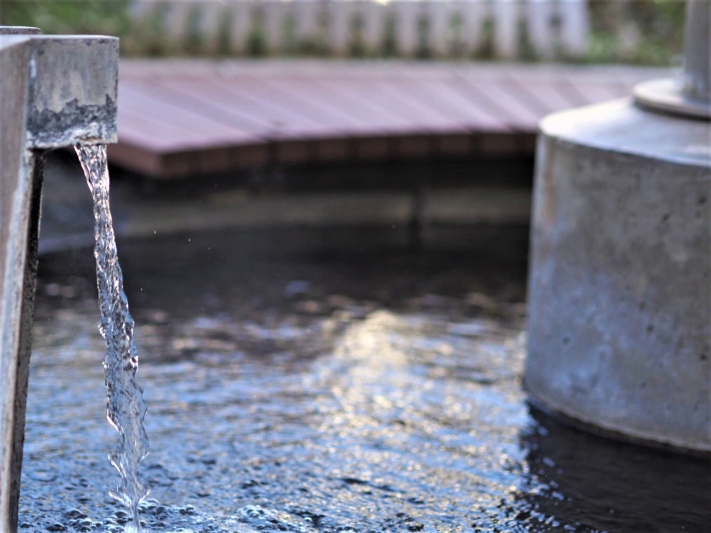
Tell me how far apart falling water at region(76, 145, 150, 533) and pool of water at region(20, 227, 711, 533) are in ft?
0.25

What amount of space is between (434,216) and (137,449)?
378cm

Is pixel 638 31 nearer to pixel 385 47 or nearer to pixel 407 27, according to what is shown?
pixel 407 27

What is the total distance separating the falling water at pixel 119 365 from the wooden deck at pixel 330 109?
213 cm

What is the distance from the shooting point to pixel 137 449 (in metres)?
3.03

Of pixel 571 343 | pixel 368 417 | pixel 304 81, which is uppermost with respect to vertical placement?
pixel 304 81

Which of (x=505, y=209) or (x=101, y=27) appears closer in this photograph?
(x=505, y=209)

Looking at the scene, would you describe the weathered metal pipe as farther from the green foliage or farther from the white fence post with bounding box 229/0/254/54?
the green foliage

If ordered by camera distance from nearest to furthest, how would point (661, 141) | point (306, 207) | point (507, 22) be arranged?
point (661, 141) < point (306, 207) < point (507, 22)

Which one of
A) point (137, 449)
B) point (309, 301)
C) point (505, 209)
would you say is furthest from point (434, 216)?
point (137, 449)

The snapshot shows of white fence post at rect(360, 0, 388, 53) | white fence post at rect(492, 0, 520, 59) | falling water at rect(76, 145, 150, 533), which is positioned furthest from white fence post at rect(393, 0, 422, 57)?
falling water at rect(76, 145, 150, 533)

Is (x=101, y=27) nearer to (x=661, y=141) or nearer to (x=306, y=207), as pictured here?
(x=306, y=207)

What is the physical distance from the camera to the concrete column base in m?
3.43

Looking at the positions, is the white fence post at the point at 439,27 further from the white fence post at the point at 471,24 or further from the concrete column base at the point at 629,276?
the concrete column base at the point at 629,276

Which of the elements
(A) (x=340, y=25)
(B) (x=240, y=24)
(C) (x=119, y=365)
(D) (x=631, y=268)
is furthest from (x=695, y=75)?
(B) (x=240, y=24)
